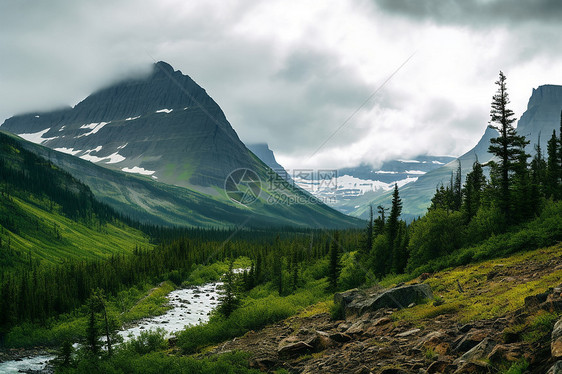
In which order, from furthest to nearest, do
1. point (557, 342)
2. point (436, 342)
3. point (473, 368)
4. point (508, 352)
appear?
point (436, 342)
point (473, 368)
point (508, 352)
point (557, 342)

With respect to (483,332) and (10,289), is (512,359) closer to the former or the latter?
(483,332)

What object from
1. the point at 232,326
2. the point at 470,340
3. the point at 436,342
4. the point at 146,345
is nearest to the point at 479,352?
the point at 470,340

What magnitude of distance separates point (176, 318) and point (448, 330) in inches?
2632

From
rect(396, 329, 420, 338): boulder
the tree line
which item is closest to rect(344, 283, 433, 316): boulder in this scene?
rect(396, 329, 420, 338): boulder

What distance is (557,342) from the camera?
1258cm

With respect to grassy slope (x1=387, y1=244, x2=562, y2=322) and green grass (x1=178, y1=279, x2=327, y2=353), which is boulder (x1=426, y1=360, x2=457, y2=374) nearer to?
grassy slope (x1=387, y1=244, x2=562, y2=322)

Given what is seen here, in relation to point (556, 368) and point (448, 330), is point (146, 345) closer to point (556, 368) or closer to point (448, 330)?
point (448, 330)

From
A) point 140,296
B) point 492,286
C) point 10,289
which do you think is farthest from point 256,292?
point 492,286

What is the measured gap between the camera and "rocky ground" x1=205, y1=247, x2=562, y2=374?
15031 mm

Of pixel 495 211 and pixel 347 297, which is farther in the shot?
pixel 495 211

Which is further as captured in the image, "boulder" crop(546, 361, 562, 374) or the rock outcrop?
the rock outcrop

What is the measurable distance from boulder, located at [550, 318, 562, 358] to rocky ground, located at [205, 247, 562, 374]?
0.16ft

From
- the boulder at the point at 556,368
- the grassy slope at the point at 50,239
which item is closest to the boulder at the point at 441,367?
the boulder at the point at 556,368

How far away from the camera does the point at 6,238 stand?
13150 centimetres
